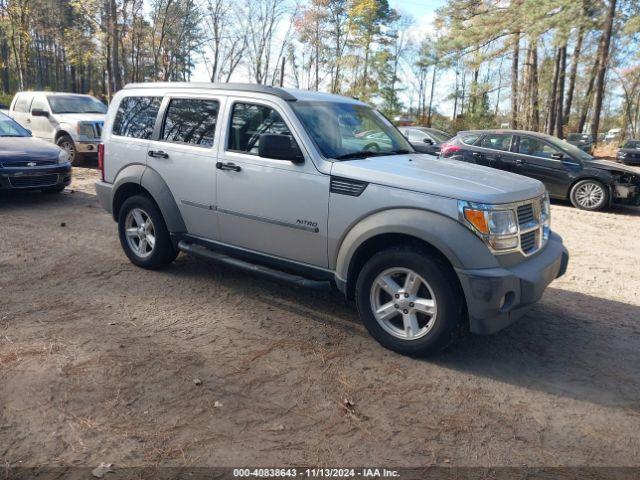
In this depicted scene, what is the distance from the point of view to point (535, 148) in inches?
437

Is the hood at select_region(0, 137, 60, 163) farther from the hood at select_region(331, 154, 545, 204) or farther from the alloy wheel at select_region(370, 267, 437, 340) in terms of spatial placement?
the alloy wheel at select_region(370, 267, 437, 340)

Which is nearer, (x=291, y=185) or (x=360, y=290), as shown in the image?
(x=360, y=290)

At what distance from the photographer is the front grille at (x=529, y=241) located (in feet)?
12.4

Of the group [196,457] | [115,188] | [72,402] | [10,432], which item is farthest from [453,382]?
[115,188]

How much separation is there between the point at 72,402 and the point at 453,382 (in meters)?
2.47

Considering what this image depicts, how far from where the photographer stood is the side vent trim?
3898 mm

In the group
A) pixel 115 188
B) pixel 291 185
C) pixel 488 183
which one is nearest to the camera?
pixel 488 183

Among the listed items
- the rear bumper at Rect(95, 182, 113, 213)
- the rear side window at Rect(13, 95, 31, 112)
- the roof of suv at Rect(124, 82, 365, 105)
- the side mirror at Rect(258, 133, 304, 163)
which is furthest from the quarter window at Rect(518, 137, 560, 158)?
the rear side window at Rect(13, 95, 31, 112)

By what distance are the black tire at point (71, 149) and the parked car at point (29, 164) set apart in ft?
10.4

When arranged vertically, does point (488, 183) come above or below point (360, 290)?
above

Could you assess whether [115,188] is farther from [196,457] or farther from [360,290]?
[196,457]

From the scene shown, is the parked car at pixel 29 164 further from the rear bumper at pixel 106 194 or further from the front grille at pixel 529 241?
the front grille at pixel 529 241

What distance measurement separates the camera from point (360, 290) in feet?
13.0

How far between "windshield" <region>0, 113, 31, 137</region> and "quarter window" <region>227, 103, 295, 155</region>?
663 centimetres
